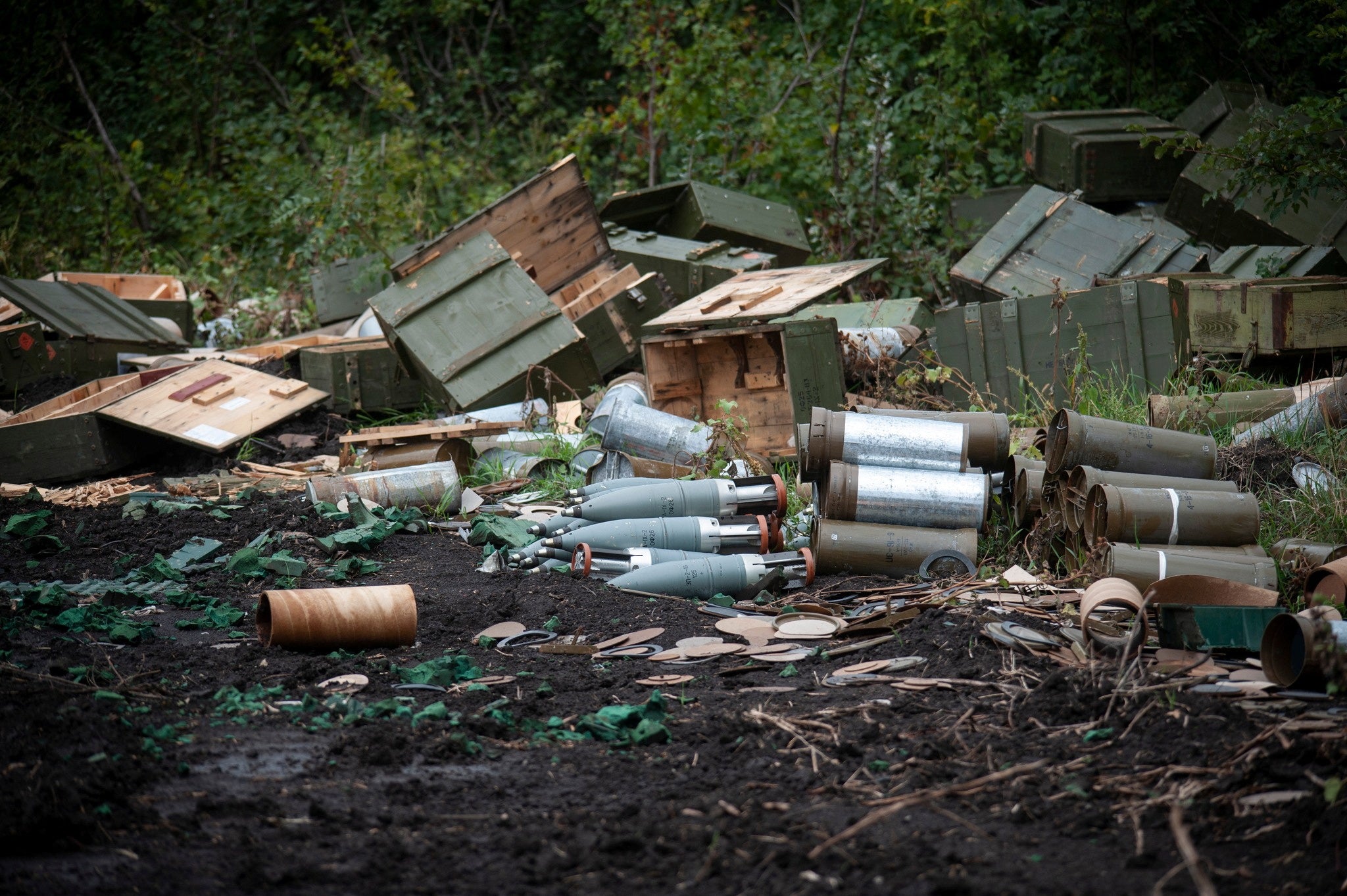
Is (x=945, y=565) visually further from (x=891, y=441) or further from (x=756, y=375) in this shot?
(x=756, y=375)

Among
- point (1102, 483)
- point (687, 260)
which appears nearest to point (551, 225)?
point (687, 260)

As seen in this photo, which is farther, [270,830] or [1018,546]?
[1018,546]

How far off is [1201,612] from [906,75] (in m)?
10.0

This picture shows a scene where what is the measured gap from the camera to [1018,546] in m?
5.52

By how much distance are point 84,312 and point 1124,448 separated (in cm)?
898

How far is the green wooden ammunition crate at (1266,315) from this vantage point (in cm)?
666

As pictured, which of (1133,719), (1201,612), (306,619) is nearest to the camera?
(1133,719)

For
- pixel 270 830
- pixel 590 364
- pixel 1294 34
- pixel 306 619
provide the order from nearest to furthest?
pixel 270 830 → pixel 306 619 → pixel 590 364 → pixel 1294 34

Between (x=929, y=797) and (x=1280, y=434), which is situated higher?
(x=1280, y=434)

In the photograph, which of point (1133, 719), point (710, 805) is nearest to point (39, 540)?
point (710, 805)

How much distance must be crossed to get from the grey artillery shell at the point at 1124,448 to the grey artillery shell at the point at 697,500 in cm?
145

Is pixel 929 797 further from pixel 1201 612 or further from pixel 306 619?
pixel 306 619

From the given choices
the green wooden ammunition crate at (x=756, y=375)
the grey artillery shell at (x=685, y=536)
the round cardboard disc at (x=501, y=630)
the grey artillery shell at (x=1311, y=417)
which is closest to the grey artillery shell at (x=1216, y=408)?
the grey artillery shell at (x=1311, y=417)

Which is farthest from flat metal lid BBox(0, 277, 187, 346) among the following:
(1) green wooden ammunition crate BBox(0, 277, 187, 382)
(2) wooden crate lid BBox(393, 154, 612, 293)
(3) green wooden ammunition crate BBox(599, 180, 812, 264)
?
(3) green wooden ammunition crate BBox(599, 180, 812, 264)
